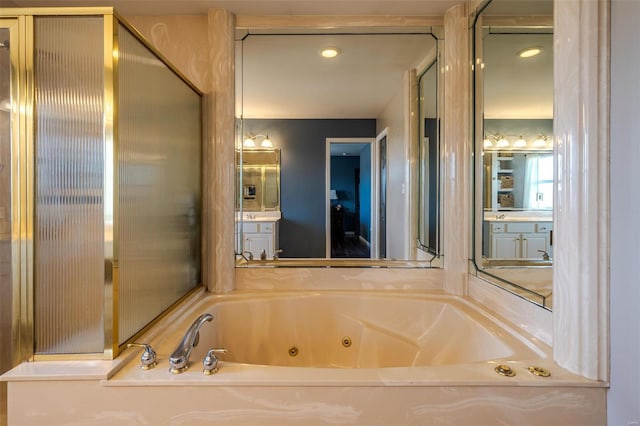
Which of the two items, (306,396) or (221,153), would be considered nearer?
(306,396)

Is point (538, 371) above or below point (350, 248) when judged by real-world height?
below

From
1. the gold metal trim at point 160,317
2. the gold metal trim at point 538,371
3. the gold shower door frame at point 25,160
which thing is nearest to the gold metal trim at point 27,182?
the gold shower door frame at point 25,160

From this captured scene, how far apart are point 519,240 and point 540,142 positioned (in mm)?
429

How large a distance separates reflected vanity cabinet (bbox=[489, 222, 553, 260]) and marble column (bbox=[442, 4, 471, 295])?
7.5 inches

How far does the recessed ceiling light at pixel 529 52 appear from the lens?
1248mm

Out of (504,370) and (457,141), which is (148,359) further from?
(457,141)

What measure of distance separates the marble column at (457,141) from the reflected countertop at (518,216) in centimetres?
16

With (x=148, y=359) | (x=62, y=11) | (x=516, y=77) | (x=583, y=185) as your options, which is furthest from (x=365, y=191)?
(x=62, y=11)

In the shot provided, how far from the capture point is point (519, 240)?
137 cm

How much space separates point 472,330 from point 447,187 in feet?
2.51

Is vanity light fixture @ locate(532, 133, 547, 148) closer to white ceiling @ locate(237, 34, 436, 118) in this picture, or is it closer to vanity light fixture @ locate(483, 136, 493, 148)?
vanity light fixture @ locate(483, 136, 493, 148)

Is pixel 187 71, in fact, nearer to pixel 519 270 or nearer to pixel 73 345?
pixel 73 345

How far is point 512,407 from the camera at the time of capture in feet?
3.09

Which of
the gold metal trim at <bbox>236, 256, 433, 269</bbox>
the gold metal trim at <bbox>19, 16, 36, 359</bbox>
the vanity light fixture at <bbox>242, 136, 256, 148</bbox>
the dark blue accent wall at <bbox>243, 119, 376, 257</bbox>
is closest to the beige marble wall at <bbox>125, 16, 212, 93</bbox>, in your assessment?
the vanity light fixture at <bbox>242, 136, 256, 148</bbox>
